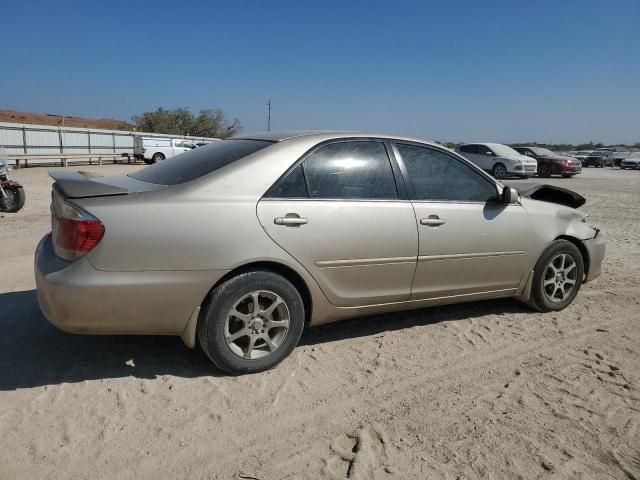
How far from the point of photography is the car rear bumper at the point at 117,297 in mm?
2938

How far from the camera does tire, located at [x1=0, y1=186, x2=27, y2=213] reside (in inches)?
390

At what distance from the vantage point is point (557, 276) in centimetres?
477

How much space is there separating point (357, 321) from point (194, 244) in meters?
1.90

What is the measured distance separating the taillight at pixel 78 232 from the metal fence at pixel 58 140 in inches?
913

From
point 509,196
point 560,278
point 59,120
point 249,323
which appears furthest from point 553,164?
point 59,120

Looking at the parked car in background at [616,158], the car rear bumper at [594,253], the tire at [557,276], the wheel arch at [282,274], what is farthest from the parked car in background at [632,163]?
the wheel arch at [282,274]

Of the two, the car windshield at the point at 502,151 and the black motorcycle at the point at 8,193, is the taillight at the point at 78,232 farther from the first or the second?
the car windshield at the point at 502,151

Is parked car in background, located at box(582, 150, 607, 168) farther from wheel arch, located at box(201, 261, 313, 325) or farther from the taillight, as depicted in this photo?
the taillight

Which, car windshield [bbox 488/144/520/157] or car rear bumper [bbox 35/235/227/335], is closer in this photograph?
car rear bumper [bbox 35/235/227/335]

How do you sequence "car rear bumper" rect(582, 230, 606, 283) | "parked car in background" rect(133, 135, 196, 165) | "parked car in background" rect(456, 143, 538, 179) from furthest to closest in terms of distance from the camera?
1. "parked car in background" rect(133, 135, 196, 165)
2. "parked car in background" rect(456, 143, 538, 179)
3. "car rear bumper" rect(582, 230, 606, 283)

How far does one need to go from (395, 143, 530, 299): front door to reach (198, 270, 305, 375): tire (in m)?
1.08

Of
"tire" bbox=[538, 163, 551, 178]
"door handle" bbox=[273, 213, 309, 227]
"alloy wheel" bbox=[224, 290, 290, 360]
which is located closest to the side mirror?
"door handle" bbox=[273, 213, 309, 227]

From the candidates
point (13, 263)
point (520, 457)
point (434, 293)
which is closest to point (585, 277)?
point (434, 293)

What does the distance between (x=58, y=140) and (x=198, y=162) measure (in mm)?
28348
